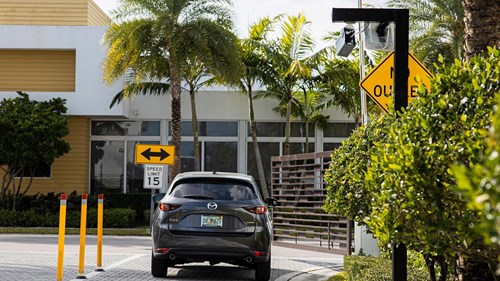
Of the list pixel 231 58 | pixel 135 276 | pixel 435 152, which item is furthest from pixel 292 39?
pixel 435 152

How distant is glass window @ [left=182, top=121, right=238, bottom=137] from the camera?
33.8 metres

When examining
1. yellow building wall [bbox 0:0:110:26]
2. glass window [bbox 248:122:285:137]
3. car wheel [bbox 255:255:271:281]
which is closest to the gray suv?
car wheel [bbox 255:255:271:281]

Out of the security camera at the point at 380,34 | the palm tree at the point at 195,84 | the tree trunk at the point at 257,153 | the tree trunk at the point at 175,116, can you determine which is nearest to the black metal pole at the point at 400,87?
the security camera at the point at 380,34

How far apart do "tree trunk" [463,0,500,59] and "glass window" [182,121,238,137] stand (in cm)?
2503

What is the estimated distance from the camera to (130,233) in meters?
27.2

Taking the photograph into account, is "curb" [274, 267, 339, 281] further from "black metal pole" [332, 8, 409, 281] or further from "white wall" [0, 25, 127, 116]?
"white wall" [0, 25, 127, 116]

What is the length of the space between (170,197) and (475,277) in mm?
5100

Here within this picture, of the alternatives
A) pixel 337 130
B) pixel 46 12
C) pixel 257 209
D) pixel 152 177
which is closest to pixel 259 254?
pixel 257 209

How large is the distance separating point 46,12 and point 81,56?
2.75m

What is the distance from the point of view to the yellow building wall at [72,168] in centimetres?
3297

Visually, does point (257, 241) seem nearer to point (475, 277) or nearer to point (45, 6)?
point (475, 277)

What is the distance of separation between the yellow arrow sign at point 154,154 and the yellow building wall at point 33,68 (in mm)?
10332

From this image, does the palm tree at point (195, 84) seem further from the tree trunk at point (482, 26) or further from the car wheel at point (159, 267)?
the tree trunk at point (482, 26)

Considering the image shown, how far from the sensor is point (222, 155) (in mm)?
33906
